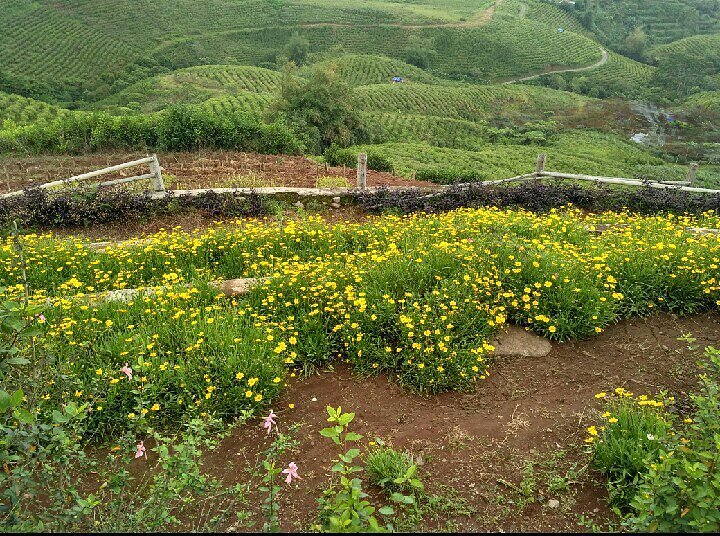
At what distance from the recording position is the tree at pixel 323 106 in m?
32.6

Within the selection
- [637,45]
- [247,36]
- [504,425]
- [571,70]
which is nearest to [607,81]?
[571,70]

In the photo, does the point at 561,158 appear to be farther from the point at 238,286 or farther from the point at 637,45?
the point at 637,45

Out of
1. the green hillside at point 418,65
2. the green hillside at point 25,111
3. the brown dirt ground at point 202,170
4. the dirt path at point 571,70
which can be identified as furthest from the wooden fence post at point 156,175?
the dirt path at point 571,70

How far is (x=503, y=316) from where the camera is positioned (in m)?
5.11

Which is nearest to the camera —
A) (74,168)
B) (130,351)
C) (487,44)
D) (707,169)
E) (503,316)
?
(130,351)

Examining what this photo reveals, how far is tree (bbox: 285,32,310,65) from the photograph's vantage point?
295 ft

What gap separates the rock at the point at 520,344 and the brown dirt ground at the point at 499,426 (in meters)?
0.10

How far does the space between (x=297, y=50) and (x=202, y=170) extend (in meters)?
84.6

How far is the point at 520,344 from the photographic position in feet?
17.0

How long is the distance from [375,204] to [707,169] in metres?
54.7

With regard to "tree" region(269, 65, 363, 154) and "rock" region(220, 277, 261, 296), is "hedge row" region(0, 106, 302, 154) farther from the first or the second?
"tree" region(269, 65, 363, 154)

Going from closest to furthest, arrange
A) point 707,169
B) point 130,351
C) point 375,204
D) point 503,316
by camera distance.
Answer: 1. point 130,351
2. point 503,316
3. point 375,204
4. point 707,169

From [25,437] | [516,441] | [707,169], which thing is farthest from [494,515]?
[707,169]

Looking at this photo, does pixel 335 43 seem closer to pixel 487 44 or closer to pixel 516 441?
pixel 487 44
